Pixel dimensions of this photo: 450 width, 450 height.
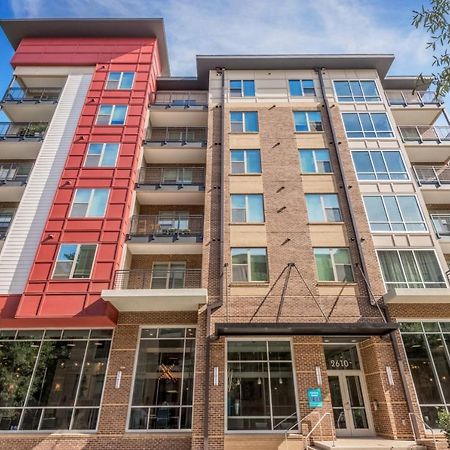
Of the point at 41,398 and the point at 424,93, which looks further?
the point at 424,93

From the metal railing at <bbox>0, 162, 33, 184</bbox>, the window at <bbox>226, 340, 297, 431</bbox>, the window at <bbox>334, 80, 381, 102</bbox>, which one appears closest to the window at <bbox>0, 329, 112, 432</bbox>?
the window at <bbox>226, 340, 297, 431</bbox>

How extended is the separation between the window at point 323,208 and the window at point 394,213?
5.31ft

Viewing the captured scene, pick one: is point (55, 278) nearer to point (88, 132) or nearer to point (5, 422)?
point (5, 422)

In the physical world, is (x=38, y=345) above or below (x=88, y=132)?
below

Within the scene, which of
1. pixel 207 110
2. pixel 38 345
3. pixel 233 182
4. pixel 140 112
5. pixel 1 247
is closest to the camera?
pixel 38 345

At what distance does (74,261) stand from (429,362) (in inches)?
645

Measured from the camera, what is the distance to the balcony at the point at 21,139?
19.2 m

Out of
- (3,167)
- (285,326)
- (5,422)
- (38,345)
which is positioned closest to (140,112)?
(3,167)

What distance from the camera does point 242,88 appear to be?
2212cm

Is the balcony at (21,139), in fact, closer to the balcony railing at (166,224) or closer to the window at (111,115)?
the window at (111,115)

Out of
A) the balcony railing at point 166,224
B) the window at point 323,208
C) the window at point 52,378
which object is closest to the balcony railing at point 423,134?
the window at point 323,208

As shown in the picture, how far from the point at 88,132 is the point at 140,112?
335cm

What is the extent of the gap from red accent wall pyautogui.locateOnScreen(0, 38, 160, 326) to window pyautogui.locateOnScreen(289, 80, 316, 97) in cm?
971

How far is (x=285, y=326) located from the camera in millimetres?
12531
